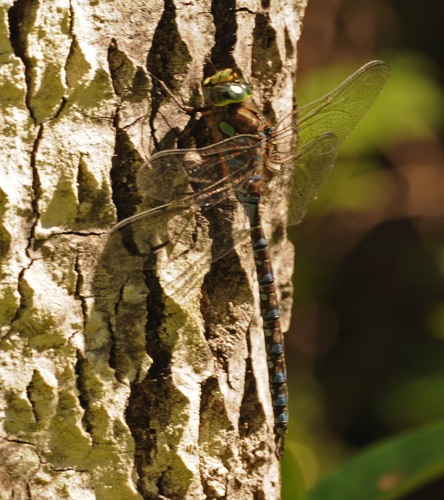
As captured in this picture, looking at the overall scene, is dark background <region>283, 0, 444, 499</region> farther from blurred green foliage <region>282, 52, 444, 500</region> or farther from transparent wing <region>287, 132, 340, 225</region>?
transparent wing <region>287, 132, 340, 225</region>

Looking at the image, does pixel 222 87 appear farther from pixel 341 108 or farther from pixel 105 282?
pixel 341 108

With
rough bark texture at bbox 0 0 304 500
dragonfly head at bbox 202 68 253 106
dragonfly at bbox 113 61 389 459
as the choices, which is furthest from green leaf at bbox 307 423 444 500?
dragonfly head at bbox 202 68 253 106

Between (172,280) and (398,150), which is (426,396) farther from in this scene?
(172,280)

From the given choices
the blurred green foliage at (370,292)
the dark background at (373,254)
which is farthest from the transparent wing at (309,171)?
the dark background at (373,254)

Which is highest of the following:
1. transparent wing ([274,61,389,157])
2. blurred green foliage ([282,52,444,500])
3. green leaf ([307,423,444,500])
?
blurred green foliage ([282,52,444,500])

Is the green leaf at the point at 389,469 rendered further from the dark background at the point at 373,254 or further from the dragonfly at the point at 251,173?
the dark background at the point at 373,254

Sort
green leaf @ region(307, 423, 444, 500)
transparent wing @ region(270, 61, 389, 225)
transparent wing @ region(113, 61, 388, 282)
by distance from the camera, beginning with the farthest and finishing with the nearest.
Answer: green leaf @ region(307, 423, 444, 500), transparent wing @ region(270, 61, 389, 225), transparent wing @ region(113, 61, 388, 282)

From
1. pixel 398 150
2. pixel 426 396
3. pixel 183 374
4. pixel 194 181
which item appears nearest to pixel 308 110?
pixel 194 181
